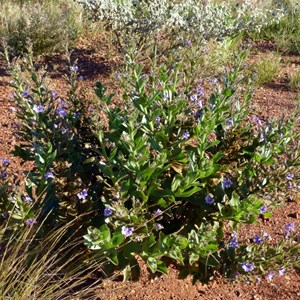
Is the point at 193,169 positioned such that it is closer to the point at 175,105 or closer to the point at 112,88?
the point at 175,105

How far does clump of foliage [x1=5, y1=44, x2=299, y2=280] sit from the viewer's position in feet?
7.51

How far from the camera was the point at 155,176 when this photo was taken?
→ 2.34 metres

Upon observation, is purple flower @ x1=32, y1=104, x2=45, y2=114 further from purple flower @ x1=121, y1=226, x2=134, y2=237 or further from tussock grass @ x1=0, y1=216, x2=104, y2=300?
purple flower @ x1=121, y1=226, x2=134, y2=237

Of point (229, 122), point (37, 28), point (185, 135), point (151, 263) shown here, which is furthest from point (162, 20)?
point (151, 263)

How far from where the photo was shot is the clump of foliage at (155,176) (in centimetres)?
229

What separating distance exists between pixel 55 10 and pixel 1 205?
15.7 ft

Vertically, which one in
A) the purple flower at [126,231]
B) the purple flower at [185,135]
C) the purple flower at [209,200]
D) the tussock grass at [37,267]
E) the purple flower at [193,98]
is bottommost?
the tussock grass at [37,267]

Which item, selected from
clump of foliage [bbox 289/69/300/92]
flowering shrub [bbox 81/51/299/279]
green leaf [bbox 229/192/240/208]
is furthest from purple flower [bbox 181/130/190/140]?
clump of foliage [bbox 289/69/300/92]

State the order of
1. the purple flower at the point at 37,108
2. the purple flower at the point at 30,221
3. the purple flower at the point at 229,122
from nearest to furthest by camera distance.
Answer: the purple flower at the point at 30,221 < the purple flower at the point at 37,108 < the purple flower at the point at 229,122

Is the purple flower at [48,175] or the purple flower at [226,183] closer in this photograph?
the purple flower at [48,175]

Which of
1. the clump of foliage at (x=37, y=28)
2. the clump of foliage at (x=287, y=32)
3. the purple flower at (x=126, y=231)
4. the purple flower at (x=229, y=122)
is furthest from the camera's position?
the clump of foliage at (x=287, y=32)

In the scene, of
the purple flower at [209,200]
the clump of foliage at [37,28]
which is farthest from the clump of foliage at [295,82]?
the purple flower at [209,200]

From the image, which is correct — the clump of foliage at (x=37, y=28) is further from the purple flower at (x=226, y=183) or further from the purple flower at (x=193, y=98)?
the purple flower at (x=226, y=183)

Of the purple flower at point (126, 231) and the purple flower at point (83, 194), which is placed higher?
the purple flower at point (83, 194)
